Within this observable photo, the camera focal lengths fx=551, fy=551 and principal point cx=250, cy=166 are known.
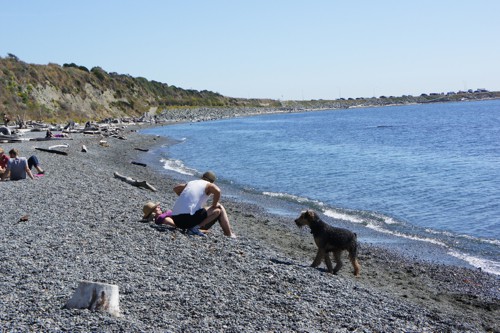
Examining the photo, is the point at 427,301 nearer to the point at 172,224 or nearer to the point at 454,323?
the point at 454,323

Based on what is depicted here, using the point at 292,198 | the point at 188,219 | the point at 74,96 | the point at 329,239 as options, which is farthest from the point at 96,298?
the point at 74,96

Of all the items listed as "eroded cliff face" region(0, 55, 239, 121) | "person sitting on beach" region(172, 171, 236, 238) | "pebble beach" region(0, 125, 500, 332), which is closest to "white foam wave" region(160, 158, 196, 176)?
"pebble beach" region(0, 125, 500, 332)

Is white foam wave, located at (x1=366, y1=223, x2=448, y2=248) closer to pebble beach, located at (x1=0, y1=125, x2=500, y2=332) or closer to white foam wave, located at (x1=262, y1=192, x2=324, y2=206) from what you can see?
pebble beach, located at (x1=0, y1=125, x2=500, y2=332)

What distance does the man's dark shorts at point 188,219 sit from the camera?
11203mm

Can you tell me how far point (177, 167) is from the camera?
32.9 meters

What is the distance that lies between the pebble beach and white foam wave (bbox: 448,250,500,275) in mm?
563

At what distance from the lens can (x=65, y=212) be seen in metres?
12.2

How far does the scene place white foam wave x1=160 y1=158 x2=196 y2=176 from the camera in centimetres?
3075

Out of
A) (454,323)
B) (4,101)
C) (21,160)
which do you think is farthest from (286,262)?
(4,101)

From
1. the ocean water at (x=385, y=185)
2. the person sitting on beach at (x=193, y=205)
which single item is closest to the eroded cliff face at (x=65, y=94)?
the ocean water at (x=385, y=185)

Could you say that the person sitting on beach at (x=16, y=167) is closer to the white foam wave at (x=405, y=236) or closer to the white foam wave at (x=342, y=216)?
the white foam wave at (x=342, y=216)

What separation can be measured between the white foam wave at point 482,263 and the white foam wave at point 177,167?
17887 millimetres

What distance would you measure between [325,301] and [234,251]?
2531mm

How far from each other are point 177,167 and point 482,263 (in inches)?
872
